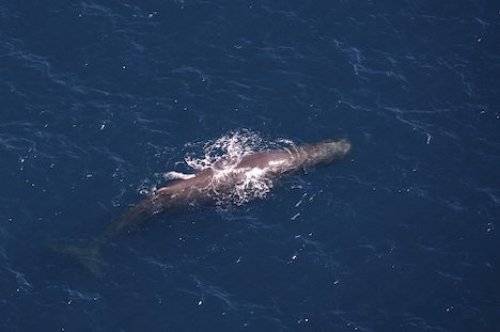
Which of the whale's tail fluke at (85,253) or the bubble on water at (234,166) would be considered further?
the bubble on water at (234,166)

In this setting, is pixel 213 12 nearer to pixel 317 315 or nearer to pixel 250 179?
pixel 250 179

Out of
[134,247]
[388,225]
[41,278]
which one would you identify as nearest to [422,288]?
[388,225]

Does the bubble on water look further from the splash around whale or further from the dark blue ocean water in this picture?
the dark blue ocean water

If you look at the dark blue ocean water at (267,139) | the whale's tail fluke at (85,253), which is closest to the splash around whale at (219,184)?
the whale's tail fluke at (85,253)

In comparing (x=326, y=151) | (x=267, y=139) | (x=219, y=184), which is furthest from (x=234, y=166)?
(x=326, y=151)

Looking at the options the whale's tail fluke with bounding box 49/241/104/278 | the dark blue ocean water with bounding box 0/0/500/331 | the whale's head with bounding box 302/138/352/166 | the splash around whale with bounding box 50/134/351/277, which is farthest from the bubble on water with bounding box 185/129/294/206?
the whale's tail fluke with bounding box 49/241/104/278

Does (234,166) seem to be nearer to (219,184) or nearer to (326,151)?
(219,184)

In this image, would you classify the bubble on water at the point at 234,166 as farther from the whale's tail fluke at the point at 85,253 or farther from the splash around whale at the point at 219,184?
the whale's tail fluke at the point at 85,253
